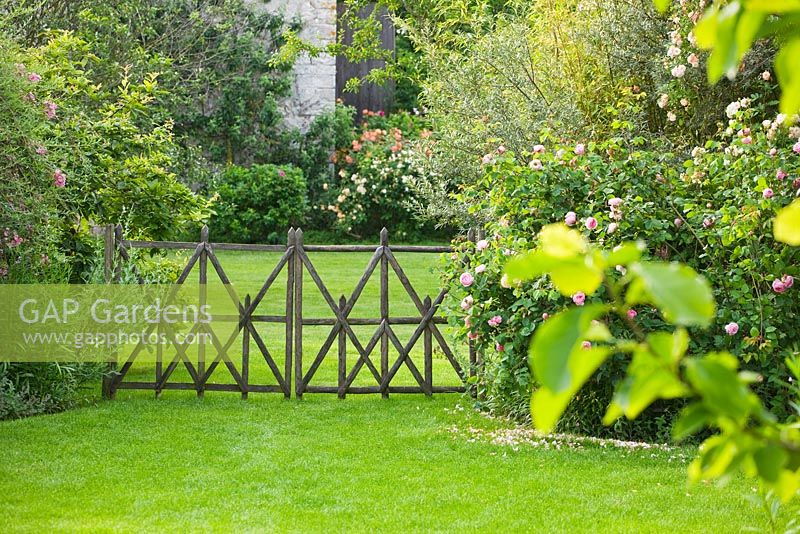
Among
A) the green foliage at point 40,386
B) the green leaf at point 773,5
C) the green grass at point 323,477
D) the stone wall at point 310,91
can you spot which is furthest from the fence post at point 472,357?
the stone wall at point 310,91

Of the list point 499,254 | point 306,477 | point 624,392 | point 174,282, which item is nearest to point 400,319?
point 499,254

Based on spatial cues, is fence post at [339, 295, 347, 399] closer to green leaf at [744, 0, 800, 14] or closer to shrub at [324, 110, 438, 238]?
green leaf at [744, 0, 800, 14]

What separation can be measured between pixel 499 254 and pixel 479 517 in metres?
2.27

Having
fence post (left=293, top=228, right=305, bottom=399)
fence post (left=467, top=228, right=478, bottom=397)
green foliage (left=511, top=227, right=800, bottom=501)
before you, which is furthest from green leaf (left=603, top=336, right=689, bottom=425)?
fence post (left=293, top=228, right=305, bottom=399)

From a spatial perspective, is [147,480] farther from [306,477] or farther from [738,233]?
[738,233]

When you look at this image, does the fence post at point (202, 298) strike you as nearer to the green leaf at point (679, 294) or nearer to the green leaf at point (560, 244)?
the green leaf at point (560, 244)

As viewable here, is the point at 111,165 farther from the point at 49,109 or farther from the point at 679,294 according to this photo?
the point at 679,294

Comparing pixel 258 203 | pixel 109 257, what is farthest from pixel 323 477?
pixel 258 203

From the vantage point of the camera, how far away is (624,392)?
0.81 meters

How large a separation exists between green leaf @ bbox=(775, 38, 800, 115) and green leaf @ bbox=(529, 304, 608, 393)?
23 cm

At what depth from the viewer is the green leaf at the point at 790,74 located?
743 millimetres

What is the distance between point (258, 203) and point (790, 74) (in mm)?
15225

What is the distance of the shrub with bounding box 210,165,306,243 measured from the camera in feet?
51.4

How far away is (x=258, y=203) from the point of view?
15734 mm
